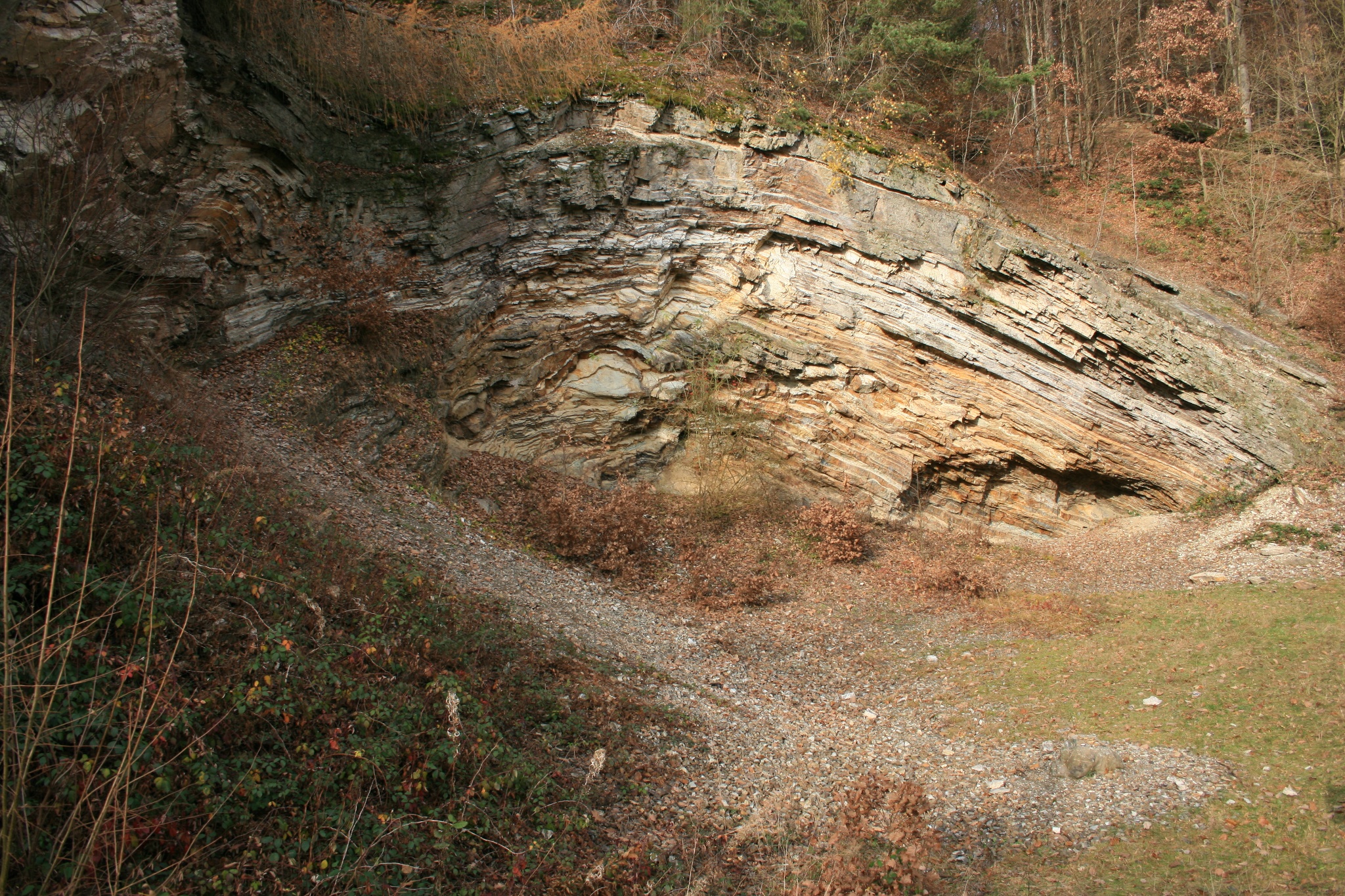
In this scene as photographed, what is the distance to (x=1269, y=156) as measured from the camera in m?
17.7

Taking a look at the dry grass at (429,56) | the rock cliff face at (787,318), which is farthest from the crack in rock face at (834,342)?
the dry grass at (429,56)

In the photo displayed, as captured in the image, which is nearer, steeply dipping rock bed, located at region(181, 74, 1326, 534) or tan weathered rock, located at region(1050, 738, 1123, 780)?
tan weathered rock, located at region(1050, 738, 1123, 780)

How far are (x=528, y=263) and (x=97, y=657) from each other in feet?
36.4

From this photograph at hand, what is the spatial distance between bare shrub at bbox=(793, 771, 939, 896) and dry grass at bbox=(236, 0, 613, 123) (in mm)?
13837

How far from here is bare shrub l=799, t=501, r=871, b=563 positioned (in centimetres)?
1316

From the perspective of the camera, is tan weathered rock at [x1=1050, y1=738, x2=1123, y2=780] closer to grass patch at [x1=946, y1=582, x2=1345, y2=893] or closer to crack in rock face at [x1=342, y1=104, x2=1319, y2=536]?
grass patch at [x1=946, y1=582, x2=1345, y2=893]

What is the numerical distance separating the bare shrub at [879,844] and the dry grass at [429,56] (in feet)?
45.4

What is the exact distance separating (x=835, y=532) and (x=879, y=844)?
315 inches

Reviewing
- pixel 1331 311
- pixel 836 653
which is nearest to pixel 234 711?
pixel 836 653

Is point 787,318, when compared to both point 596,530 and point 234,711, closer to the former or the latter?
point 596,530

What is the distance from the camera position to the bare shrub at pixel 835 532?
1316 centimetres

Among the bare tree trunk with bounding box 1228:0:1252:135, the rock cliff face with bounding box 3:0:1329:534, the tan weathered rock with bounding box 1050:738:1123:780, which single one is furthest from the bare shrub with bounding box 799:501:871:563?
the bare tree trunk with bounding box 1228:0:1252:135

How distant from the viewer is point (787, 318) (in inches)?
569

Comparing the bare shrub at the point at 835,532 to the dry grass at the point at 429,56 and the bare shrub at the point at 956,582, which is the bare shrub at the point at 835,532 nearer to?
the bare shrub at the point at 956,582
